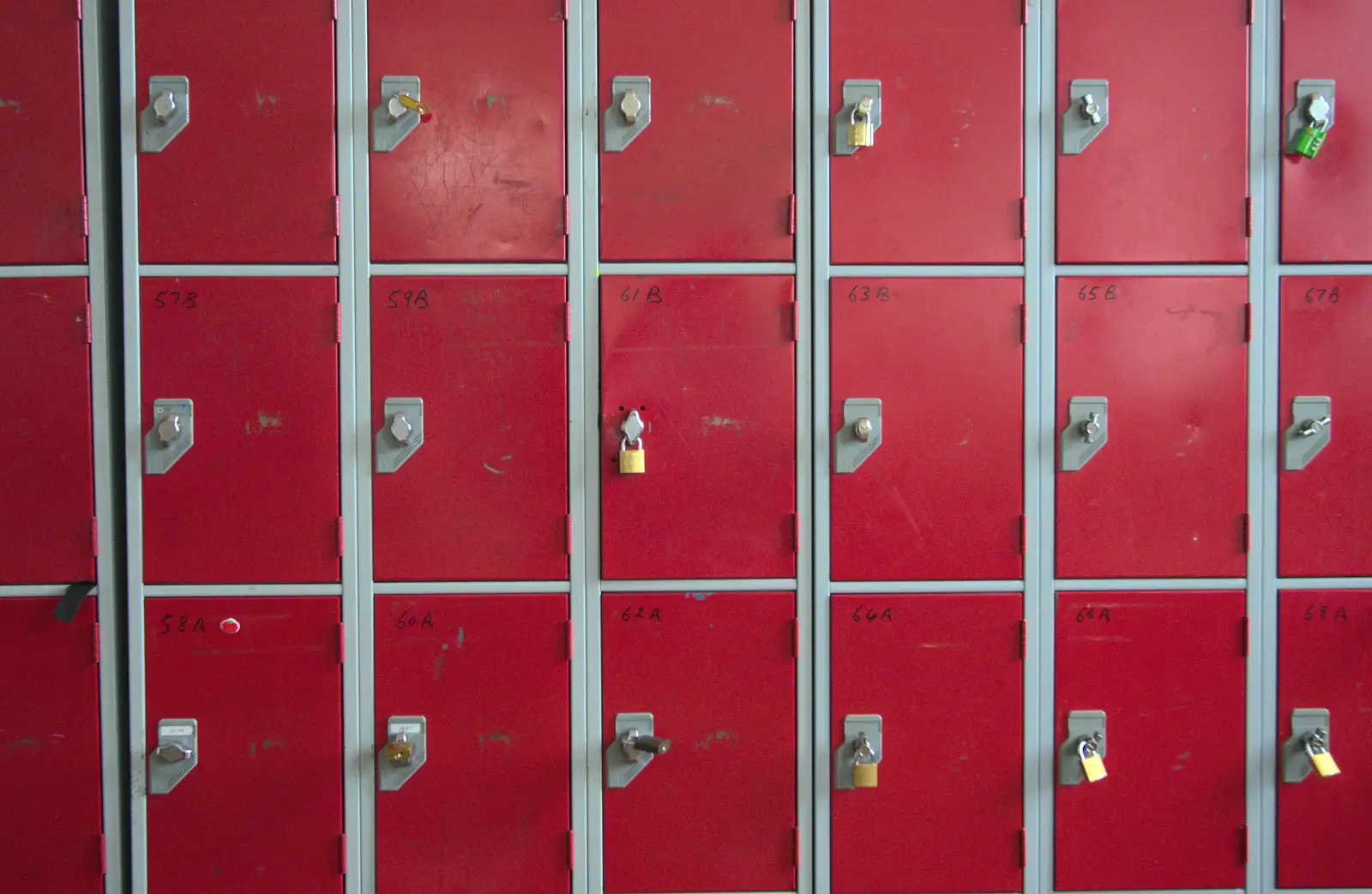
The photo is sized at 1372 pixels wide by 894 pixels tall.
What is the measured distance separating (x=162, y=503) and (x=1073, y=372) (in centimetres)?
230

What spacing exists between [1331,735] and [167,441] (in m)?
3.04

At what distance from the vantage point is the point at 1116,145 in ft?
6.53

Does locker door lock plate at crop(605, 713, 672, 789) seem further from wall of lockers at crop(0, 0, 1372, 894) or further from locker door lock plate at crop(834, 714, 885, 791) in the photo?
locker door lock plate at crop(834, 714, 885, 791)

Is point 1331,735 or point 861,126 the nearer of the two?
point 861,126

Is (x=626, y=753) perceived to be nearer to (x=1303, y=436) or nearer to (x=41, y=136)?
(x=1303, y=436)

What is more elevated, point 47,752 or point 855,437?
point 855,437

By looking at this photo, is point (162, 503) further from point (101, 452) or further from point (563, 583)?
point (563, 583)

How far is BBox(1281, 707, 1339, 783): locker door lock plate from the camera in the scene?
2.00 m

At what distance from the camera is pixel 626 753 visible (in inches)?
77.7

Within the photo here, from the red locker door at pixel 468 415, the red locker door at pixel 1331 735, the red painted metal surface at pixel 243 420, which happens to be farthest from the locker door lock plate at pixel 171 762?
the red locker door at pixel 1331 735

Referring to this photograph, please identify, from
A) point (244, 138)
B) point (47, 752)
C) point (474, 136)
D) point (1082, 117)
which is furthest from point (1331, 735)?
point (47, 752)

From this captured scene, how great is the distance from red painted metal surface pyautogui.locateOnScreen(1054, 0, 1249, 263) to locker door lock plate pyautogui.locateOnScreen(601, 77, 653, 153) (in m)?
1.04

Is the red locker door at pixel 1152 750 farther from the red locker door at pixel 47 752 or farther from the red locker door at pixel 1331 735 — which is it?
the red locker door at pixel 47 752

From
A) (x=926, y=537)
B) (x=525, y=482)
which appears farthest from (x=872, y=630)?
(x=525, y=482)
